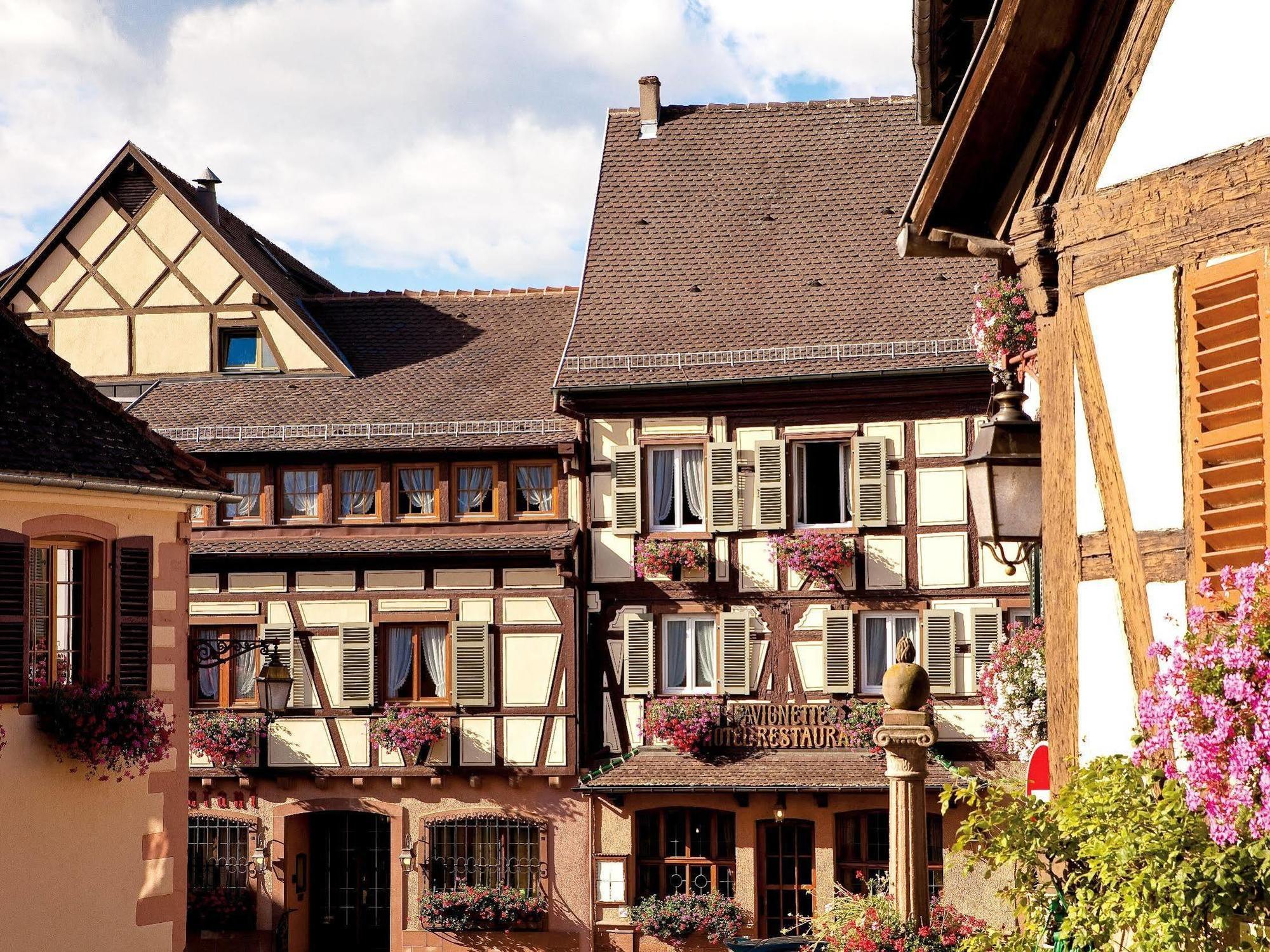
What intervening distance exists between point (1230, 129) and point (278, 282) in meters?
22.3

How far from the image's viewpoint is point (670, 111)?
2750 centimetres

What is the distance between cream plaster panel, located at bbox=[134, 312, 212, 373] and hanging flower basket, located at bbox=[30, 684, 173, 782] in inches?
527

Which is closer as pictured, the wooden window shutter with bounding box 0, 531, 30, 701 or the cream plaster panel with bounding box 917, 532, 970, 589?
the wooden window shutter with bounding box 0, 531, 30, 701

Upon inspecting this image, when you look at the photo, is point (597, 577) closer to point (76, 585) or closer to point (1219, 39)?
point (76, 585)

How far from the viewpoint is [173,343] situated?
26.3m

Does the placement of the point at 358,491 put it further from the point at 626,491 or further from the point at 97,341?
the point at 97,341

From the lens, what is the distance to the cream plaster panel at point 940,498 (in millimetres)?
22766

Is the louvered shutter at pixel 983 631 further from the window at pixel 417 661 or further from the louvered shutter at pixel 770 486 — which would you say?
the window at pixel 417 661

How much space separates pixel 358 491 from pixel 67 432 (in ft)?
35.5

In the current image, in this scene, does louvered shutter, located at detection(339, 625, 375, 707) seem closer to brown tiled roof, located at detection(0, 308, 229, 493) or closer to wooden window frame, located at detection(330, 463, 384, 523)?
wooden window frame, located at detection(330, 463, 384, 523)

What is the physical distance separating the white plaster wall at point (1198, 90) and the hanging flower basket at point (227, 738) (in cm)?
1914

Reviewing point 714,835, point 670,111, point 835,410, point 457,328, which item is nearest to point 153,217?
point 457,328

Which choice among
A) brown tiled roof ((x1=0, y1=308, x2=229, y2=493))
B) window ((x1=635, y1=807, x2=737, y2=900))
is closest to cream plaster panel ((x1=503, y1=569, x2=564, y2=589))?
window ((x1=635, y1=807, x2=737, y2=900))

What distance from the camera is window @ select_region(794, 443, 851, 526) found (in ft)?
76.4
